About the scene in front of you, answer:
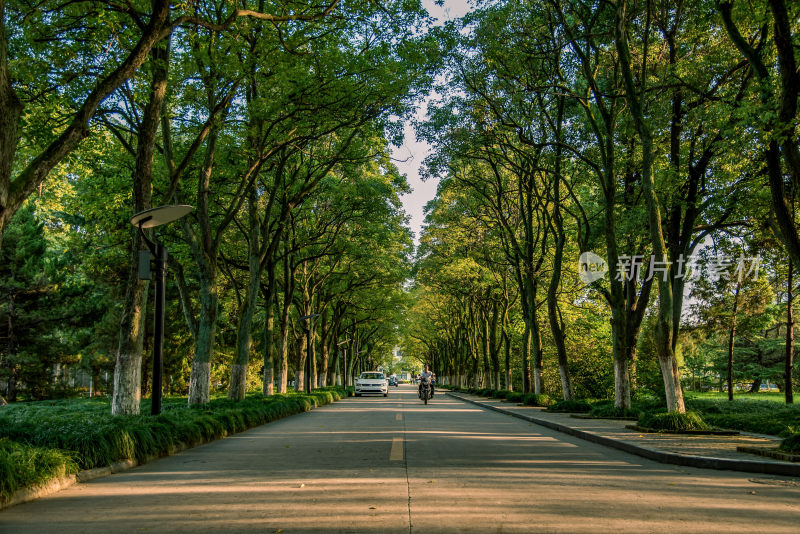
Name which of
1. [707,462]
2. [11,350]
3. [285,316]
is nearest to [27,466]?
[707,462]

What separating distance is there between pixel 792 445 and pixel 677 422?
133 inches

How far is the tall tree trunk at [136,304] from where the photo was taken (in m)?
11.2

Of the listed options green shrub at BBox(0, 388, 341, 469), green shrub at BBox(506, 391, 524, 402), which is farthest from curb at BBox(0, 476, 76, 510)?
green shrub at BBox(506, 391, 524, 402)

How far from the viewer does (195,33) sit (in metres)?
12.2

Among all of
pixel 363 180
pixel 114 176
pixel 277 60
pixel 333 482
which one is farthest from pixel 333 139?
pixel 333 482

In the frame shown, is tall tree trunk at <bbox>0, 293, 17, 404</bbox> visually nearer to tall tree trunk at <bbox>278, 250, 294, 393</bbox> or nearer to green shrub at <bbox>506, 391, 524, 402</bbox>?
tall tree trunk at <bbox>278, 250, 294, 393</bbox>

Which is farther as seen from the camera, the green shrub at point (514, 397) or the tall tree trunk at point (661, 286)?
the green shrub at point (514, 397)

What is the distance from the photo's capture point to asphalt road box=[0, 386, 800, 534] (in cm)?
502

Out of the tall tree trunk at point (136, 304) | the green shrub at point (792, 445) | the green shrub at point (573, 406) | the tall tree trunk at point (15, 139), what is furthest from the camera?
the green shrub at point (573, 406)

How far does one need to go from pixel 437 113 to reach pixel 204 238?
9029 mm

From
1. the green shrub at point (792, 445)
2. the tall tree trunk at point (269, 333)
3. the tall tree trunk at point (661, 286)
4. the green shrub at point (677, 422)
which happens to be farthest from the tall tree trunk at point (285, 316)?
the green shrub at point (792, 445)

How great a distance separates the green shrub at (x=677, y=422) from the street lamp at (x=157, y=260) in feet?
31.4

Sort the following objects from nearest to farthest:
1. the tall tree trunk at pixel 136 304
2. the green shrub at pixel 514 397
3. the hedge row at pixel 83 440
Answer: the hedge row at pixel 83 440 → the tall tree trunk at pixel 136 304 → the green shrub at pixel 514 397

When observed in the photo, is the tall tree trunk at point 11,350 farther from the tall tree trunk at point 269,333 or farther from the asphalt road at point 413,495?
the asphalt road at point 413,495
